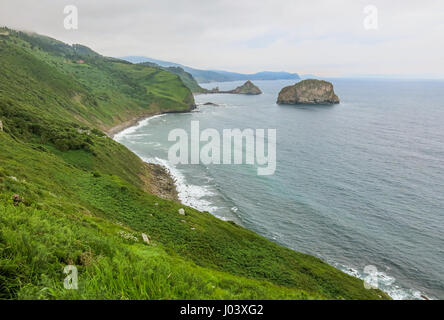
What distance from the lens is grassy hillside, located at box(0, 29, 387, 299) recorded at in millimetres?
8461

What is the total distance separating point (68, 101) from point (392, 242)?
118m

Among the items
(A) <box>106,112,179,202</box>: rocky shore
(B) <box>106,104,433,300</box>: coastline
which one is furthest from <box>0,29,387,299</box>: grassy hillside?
(B) <box>106,104,433,300</box>: coastline

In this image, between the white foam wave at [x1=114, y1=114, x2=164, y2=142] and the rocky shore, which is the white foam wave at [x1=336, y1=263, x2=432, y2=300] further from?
the white foam wave at [x1=114, y1=114, x2=164, y2=142]

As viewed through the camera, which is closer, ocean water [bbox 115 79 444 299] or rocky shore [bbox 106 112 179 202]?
ocean water [bbox 115 79 444 299]

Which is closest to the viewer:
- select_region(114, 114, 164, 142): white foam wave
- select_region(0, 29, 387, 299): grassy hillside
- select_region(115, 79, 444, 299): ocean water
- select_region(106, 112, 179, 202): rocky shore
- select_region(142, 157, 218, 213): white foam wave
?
select_region(0, 29, 387, 299): grassy hillside

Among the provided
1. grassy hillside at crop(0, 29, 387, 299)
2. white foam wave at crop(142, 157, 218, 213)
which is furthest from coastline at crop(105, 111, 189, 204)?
grassy hillside at crop(0, 29, 387, 299)

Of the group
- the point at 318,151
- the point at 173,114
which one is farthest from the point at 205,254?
the point at 173,114

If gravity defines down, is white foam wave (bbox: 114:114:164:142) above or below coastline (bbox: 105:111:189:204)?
above

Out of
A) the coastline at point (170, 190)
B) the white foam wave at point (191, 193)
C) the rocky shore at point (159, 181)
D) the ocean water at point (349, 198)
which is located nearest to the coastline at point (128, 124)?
the ocean water at point (349, 198)

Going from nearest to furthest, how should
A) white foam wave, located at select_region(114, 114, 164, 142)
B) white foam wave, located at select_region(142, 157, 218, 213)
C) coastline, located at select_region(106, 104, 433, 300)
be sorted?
coastline, located at select_region(106, 104, 433, 300)
white foam wave, located at select_region(142, 157, 218, 213)
white foam wave, located at select_region(114, 114, 164, 142)

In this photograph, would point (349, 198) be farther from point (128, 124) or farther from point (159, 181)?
point (128, 124)

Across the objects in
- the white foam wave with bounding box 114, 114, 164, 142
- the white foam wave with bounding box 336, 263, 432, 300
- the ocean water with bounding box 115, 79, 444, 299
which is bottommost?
the white foam wave with bounding box 336, 263, 432, 300

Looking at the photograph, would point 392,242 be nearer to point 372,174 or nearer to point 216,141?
point 372,174

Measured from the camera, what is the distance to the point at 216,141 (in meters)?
101
